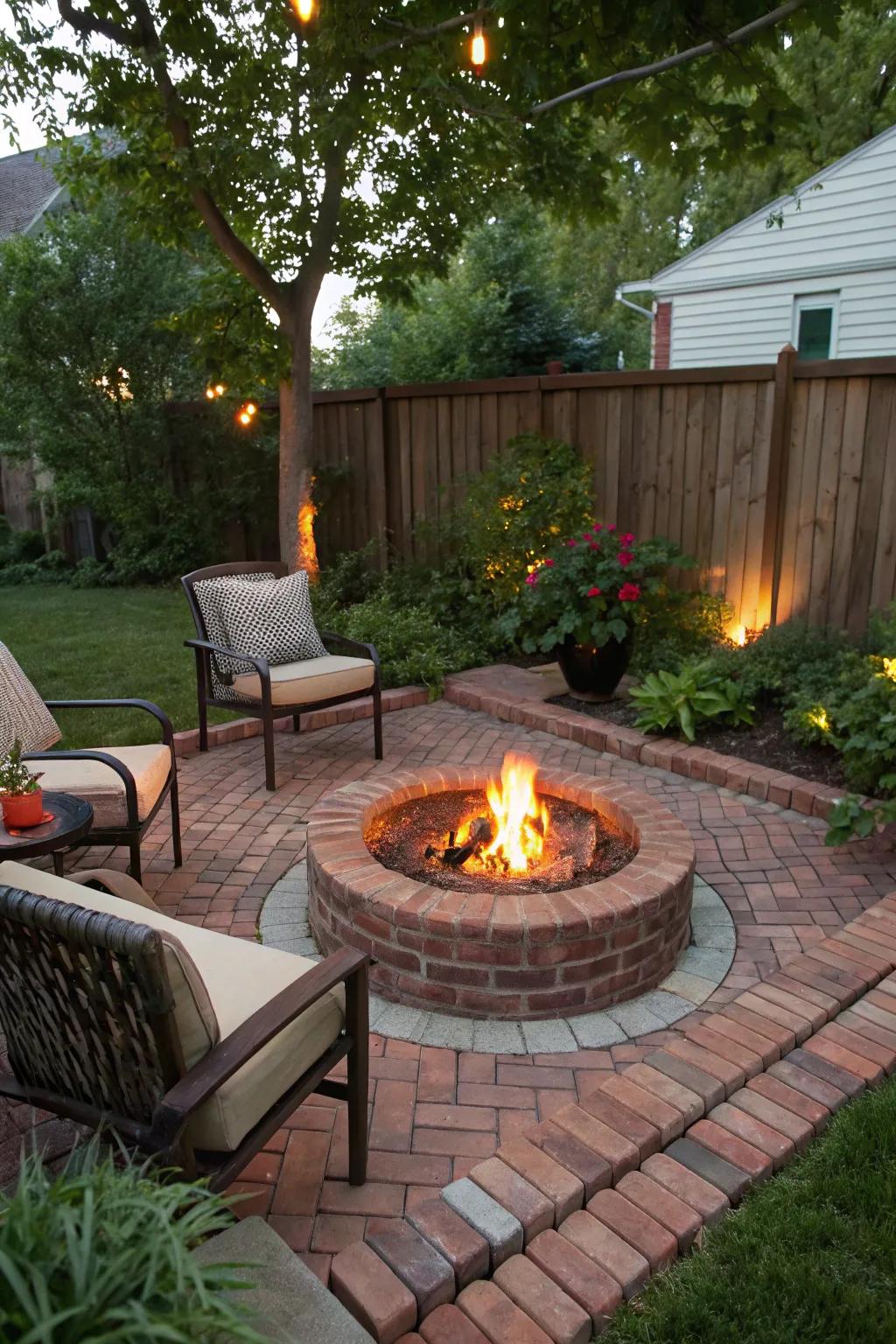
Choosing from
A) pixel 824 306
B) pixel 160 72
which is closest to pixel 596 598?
pixel 160 72

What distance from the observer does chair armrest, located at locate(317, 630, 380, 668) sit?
16.6 ft

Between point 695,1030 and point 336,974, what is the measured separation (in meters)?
1.11

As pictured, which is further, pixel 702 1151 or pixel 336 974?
pixel 702 1151

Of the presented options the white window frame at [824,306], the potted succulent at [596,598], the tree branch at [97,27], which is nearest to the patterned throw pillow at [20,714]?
the potted succulent at [596,598]

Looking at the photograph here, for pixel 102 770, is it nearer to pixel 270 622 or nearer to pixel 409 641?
pixel 270 622

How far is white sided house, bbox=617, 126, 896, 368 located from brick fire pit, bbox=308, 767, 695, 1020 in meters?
8.31

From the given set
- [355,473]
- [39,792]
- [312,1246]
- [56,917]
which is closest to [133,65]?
[355,473]

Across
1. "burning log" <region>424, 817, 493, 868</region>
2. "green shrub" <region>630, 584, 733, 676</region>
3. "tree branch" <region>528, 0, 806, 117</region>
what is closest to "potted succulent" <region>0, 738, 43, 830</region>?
"burning log" <region>424, 817, 493, 868</region>

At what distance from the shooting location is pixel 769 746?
15.6 ft

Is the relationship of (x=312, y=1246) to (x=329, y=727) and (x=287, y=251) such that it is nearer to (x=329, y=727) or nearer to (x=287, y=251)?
(x=329, y=727)

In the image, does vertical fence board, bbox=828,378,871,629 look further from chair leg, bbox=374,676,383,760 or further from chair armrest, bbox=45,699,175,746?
chair armrest, bbox=45,699,175,746

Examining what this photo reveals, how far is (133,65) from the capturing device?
6.32m

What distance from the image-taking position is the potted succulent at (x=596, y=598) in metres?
5.43

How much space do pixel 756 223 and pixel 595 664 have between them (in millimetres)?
7511
